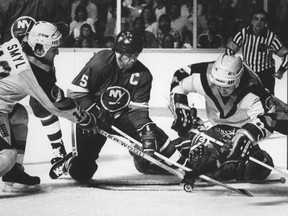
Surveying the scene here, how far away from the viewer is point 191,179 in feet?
13.4

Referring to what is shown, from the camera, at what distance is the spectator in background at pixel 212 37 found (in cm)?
689

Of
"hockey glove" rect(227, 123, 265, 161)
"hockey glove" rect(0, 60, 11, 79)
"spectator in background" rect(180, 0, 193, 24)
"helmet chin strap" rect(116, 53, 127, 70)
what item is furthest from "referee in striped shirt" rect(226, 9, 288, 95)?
"hockey glove" rect(0, 60, 11, 79)

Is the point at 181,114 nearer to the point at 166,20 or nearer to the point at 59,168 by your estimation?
the point at 59,168

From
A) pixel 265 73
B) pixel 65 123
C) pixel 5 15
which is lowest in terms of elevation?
pixel 65 123

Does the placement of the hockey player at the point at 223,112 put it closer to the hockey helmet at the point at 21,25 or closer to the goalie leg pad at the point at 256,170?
the goalie leg pad at the point at 256,170

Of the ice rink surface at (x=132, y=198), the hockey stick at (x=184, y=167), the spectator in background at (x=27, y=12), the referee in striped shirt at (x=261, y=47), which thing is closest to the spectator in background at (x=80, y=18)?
Answer: the referee in striped shirt at (x=261, y=47)

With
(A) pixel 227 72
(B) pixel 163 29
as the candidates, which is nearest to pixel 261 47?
(B) pixel 163 29

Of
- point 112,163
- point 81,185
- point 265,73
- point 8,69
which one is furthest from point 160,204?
point 265,73

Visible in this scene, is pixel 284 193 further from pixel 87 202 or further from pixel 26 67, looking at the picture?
pixel 26 67

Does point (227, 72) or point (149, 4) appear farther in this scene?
point (149, 4)

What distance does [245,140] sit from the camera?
152 inches

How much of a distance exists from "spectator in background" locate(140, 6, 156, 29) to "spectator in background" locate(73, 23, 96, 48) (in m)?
0.49

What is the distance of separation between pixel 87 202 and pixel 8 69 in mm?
669

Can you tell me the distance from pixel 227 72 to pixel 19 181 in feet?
3.56
